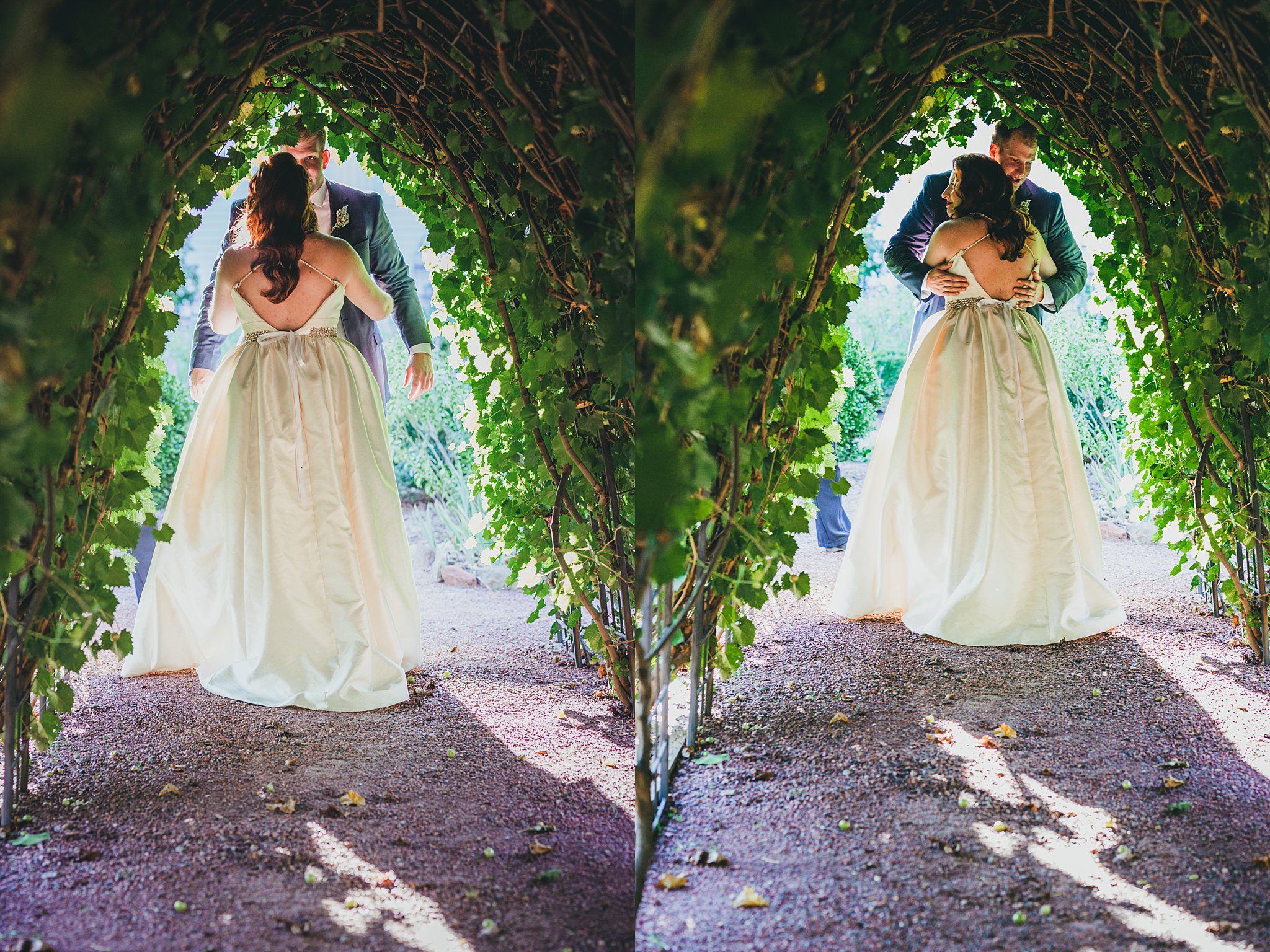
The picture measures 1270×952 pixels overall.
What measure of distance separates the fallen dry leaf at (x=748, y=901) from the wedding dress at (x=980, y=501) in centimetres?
187

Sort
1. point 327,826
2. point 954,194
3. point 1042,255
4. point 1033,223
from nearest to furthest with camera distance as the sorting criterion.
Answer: point 327,826 < point 954,194 < point 1042,255 < point 1033,223

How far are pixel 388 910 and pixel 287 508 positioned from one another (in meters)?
1.51

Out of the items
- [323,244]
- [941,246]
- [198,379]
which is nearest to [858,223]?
[941,246]

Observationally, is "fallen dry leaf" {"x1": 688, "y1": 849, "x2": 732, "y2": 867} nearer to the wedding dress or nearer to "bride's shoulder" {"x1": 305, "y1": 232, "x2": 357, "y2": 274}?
the wedding dress

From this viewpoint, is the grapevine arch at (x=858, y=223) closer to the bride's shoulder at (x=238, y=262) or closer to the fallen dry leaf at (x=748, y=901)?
the fallen dry leaf at (x=748, y=901)

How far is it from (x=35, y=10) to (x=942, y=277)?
327 cm

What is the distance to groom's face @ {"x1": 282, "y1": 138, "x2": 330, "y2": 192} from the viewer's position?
3.32 meters

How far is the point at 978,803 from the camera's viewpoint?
205cm

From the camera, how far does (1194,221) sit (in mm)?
2680

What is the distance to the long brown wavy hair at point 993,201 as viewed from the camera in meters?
3.48

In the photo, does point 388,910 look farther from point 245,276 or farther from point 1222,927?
point 245,276

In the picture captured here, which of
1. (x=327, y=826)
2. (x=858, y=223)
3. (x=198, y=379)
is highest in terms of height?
(x=858, y=223)

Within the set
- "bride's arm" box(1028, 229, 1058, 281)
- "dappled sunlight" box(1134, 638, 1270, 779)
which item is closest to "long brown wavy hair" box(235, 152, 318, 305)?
"bride's arm" box(1028, 229, 1058, 281)

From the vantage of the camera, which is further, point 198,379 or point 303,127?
point 198,379
